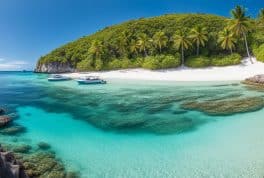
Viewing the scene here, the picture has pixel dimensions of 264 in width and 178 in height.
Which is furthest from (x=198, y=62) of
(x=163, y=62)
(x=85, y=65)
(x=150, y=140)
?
(x=150, y=140)

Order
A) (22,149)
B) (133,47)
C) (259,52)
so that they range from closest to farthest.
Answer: (22,149) < (259,52) < (133,47)

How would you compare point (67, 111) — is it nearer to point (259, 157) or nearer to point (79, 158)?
point (79, 158)

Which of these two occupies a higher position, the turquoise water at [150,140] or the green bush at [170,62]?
the green bush at [170,62]

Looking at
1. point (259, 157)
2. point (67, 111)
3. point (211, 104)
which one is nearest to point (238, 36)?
point (211, 104)

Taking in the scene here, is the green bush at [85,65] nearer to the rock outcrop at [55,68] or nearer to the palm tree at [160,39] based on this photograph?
the rock outcrop at [55,68]

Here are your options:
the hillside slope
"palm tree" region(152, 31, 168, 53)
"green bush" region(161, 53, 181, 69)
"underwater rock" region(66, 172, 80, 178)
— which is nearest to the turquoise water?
"underwater rock" region(66, 172, 80, 178)

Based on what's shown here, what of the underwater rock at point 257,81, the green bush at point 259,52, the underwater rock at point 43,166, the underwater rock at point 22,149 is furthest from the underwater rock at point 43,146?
the green bush at point 259,52

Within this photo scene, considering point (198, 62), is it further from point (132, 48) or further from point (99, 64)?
point (99, 64)
